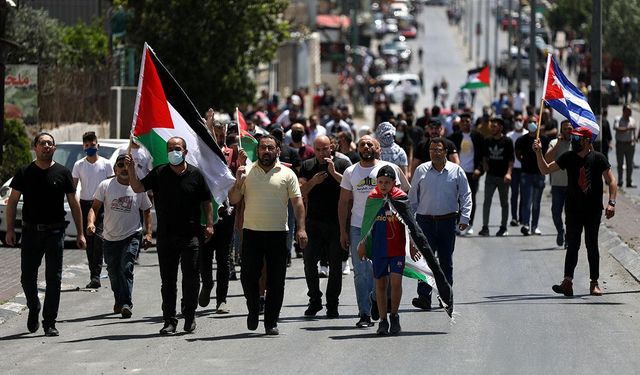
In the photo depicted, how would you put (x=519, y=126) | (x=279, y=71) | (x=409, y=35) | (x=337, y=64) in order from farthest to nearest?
(x=409, y=35) < (x=337, y=64) < (x=279, y=71) < (x=519, y=126)

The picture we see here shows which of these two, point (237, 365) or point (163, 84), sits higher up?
point (163, 84)

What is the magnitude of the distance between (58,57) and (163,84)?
2308 cm

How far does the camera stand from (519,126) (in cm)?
2869

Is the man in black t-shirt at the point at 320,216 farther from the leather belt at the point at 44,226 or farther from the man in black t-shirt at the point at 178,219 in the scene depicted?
the leather belt at the point at 44,226

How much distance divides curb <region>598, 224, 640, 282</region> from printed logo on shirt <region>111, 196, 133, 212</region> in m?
5.87

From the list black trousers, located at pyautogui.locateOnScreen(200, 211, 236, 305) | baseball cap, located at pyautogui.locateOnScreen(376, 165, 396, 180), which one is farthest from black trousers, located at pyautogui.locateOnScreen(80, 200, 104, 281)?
baseball cap, located at pyautogui.locateOnScreen(376, 165, 396, 180)

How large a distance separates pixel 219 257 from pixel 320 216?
1090 mm

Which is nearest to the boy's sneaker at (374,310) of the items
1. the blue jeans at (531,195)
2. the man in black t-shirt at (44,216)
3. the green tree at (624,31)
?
the man in black t-shirt at (44,216)

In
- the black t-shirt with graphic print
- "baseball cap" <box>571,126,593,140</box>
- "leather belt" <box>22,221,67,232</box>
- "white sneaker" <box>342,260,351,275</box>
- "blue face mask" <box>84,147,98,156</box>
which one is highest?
"baseball cap" <box>571,126,593,140</box>

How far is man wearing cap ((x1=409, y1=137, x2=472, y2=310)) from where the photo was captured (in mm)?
15312

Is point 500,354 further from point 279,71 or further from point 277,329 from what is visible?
point 279,71

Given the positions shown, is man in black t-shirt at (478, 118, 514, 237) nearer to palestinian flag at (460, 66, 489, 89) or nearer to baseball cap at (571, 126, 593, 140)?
baseball cap at (571, 126, 593, 140)

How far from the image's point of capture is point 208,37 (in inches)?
1388

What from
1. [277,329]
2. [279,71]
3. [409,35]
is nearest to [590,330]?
[277,329]
